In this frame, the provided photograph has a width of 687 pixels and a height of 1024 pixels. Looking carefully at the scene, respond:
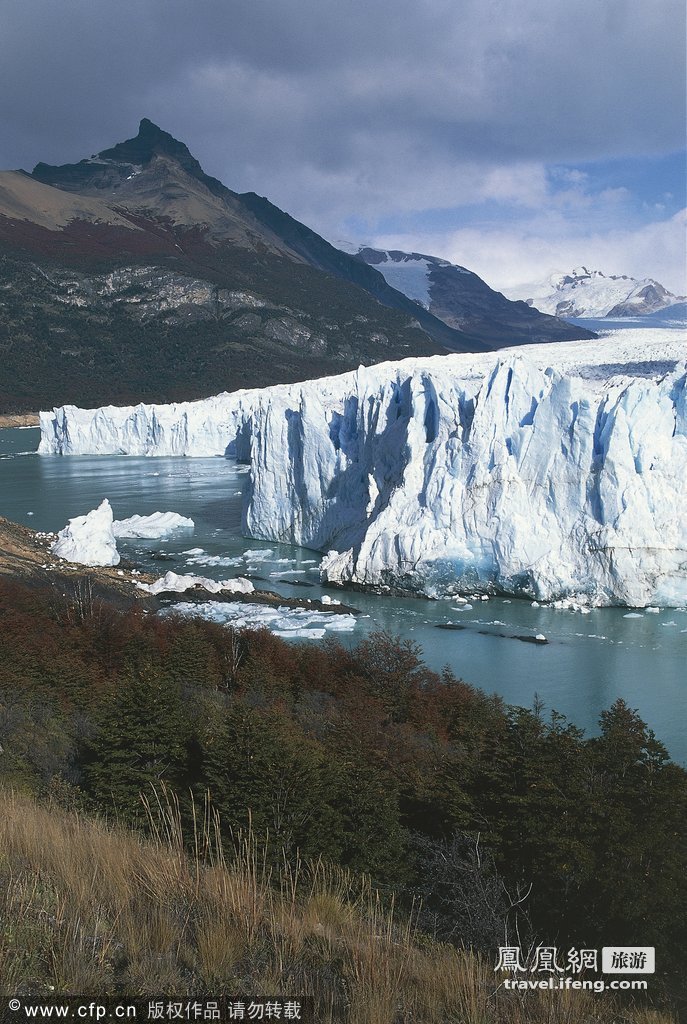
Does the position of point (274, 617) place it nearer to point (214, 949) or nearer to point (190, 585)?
point (190, 585)

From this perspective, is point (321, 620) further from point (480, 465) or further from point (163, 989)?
point (163, 989)

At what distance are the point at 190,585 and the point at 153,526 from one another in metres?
8.68

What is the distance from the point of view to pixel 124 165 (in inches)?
6373

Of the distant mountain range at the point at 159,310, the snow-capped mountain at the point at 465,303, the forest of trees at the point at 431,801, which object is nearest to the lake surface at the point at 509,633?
the forest of trees at the point at 431,801

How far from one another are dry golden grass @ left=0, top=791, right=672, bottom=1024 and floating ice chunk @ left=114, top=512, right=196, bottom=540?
26.5 meters

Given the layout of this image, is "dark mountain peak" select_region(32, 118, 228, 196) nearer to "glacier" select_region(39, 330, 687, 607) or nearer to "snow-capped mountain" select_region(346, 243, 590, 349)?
"snow-capped mountain" select_region(346, 243, 590, 349)

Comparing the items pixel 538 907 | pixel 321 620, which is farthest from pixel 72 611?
pixel 538 907

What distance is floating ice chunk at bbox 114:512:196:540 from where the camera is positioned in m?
29.1

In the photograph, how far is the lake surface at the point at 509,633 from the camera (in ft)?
48.8

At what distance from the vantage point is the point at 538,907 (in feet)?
16.2

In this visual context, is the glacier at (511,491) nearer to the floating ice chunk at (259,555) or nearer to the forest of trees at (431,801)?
the floating ice chunk at (259,555)

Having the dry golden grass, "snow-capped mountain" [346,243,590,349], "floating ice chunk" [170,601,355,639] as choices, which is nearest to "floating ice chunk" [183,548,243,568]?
"floating ice chunk" [170,601,355,639]

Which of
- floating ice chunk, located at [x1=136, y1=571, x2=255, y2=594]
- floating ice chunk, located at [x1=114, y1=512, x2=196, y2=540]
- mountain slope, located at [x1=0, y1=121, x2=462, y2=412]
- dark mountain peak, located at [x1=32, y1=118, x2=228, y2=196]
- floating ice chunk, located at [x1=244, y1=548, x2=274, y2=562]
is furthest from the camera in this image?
dark mountain peak, located at [x1=32, y1=118, x2=228, y2=196]

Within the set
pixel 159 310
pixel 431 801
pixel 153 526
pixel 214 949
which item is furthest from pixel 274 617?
pixel 159 310
